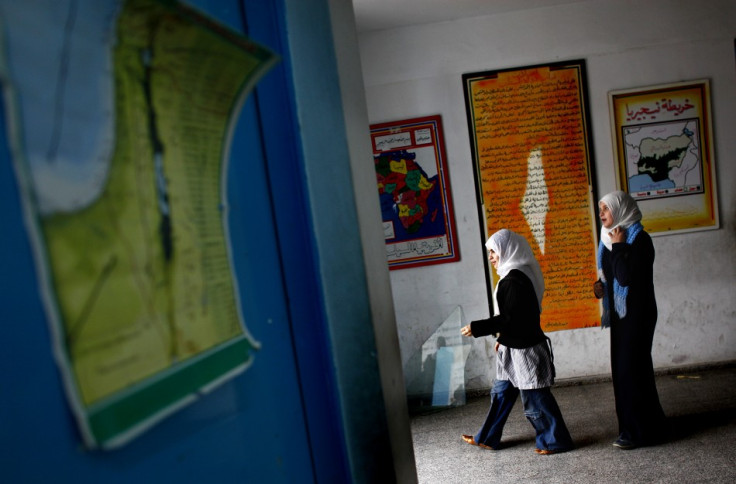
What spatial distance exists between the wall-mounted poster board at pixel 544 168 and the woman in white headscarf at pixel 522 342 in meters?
1.10

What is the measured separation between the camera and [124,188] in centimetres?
59

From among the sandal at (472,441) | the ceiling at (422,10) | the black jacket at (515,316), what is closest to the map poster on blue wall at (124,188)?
the black jacket at (515,316)

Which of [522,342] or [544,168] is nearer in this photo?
[522,342]

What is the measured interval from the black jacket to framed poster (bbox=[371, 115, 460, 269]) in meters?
1.27

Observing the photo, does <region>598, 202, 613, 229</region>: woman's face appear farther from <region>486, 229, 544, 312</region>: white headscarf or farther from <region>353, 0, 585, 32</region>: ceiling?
<region>353, 0, 585, 32</region>: ceiling

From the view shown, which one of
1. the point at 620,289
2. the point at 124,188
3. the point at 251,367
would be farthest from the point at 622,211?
the point at 124,188

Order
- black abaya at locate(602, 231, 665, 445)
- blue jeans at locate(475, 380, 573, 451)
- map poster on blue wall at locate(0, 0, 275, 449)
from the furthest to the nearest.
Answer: blue jeans at locate(475, 380, 573, 451) < black abaya at locate(602, 231, 665, 445) < map poster on blue wall at locate(0, 0, 275, 449)

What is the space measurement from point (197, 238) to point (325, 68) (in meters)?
0.58

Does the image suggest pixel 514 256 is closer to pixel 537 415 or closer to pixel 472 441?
pixel 537 415

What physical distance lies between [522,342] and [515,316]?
6.2 inches

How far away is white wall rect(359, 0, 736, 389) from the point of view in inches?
183

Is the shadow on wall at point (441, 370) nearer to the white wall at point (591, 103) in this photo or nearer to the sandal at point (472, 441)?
the white wall at point (591, 103)

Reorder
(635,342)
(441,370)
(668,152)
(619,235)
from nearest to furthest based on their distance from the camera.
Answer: (635,342) < (619,235) < (668,152) < (441,370)

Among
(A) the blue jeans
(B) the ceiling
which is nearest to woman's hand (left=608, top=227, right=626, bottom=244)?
(A) the blue jeans
